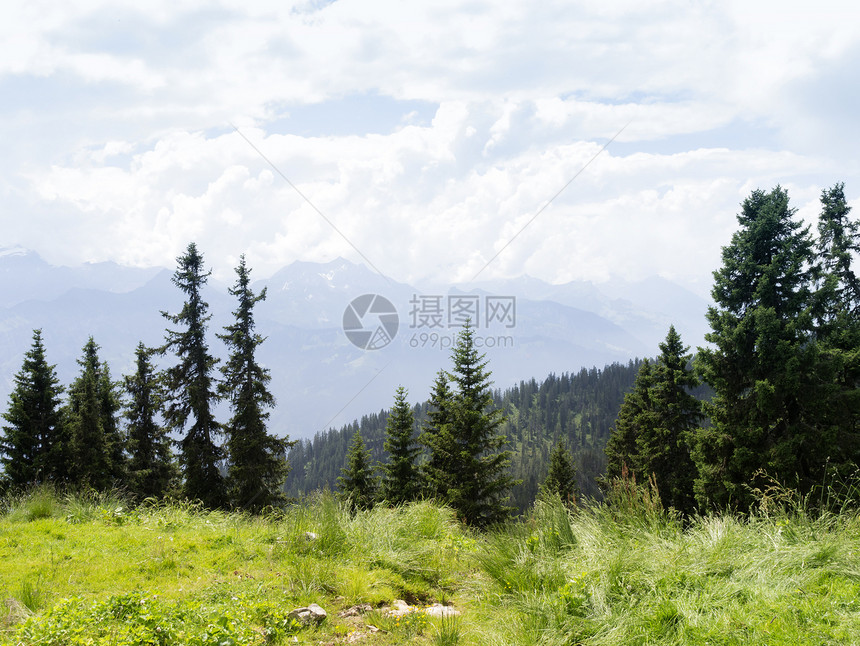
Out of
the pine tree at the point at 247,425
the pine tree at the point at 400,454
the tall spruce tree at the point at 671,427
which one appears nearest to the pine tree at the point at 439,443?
the pine tree at the point at 400,454

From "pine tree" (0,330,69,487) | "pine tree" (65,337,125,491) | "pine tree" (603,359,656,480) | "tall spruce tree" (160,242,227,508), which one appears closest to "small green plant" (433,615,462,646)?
"tall spruce tree" (160,242,227,508)

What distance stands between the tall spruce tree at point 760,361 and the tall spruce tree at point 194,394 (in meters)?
23.1

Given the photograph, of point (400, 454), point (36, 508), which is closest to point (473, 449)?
point (400, 454)

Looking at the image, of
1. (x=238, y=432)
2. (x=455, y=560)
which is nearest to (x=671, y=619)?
(x=455, y=560)

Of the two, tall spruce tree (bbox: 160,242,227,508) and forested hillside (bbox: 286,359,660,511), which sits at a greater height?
tall spruce tree (bbox: 160,242,227,508)

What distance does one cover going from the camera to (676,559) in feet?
16.5

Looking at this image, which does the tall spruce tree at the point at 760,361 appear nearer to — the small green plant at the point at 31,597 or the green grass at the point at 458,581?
the green grass at the point at 458,581

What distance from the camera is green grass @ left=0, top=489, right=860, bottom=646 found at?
13.9 ft

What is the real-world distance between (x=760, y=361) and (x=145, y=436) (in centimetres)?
3193

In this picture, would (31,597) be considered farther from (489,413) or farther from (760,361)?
(760,361)

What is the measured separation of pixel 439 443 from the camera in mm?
23844

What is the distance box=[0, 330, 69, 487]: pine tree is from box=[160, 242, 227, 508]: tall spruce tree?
6.72m

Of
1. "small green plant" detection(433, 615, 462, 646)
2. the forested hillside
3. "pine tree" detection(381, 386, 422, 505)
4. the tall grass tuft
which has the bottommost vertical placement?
the forested hillside

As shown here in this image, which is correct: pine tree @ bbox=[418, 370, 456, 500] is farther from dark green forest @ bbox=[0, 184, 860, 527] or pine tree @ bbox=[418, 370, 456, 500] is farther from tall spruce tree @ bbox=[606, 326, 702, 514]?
tall spruce tree @ bbox=[606, 326, 702, 514]
